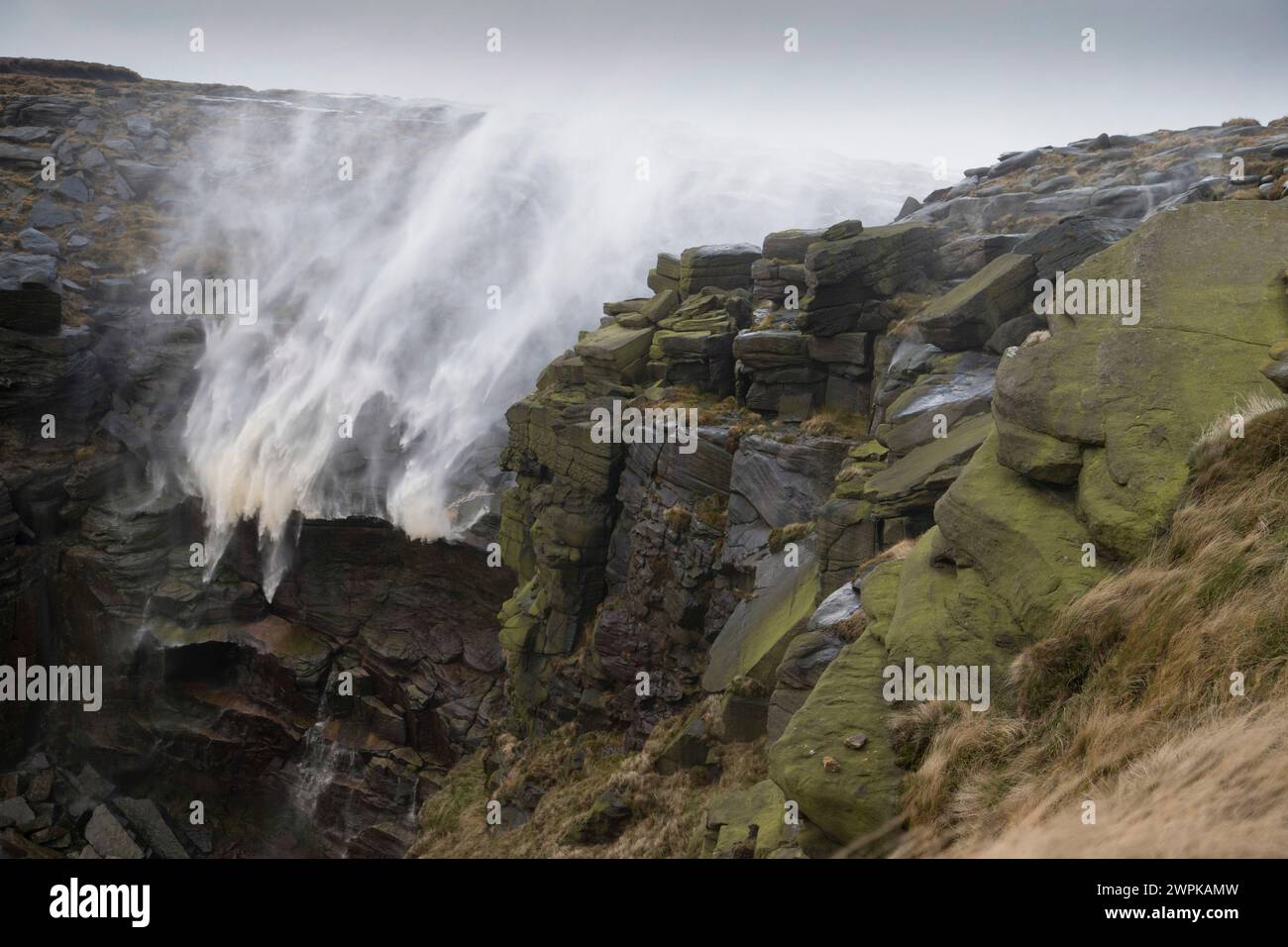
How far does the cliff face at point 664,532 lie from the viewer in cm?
832

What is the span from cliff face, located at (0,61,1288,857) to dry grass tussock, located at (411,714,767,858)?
103mm

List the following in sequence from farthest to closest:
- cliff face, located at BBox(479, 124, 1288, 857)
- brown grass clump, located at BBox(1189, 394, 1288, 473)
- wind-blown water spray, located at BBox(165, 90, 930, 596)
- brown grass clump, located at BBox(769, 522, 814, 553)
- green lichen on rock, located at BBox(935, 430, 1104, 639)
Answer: wind-blown water spray, located at BBox(165, 90, 930, 596) → brown grass clump, located at BBox(769, 522, 814, 553) → cliff face, located at BBox(479, 124, 1288, 857) → green lichen on rock, located at BBox(935, 430, 1104, 639) → brown grass clump, located at BBox(1189, 394, 1288, 473)

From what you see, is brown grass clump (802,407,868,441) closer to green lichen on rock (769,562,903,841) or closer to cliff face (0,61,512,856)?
green lichen on rock (769,562,903,841)

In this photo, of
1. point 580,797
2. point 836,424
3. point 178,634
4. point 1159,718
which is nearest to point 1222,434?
point 1159,718

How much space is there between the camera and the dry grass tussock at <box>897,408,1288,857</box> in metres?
4.64

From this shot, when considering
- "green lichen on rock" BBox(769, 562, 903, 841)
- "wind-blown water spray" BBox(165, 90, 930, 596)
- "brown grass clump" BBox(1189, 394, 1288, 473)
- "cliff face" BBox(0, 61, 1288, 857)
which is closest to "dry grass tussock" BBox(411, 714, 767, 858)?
"cliff face" BBox(0, 61, 1288, 857)

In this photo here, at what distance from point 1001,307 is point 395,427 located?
79.0 feet

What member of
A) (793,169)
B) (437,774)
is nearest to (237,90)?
(793,169)

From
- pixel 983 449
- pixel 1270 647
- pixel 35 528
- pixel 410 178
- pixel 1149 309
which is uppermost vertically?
pixel 410 178

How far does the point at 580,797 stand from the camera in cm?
1866

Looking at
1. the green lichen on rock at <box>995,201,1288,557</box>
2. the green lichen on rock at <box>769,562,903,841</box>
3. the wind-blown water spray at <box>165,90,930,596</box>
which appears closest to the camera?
the green lichen on rock at <box>769,562,903,841</box>

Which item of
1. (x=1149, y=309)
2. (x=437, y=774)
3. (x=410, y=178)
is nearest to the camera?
(x=1149, y=309)

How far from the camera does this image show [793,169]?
5978 centimetres
